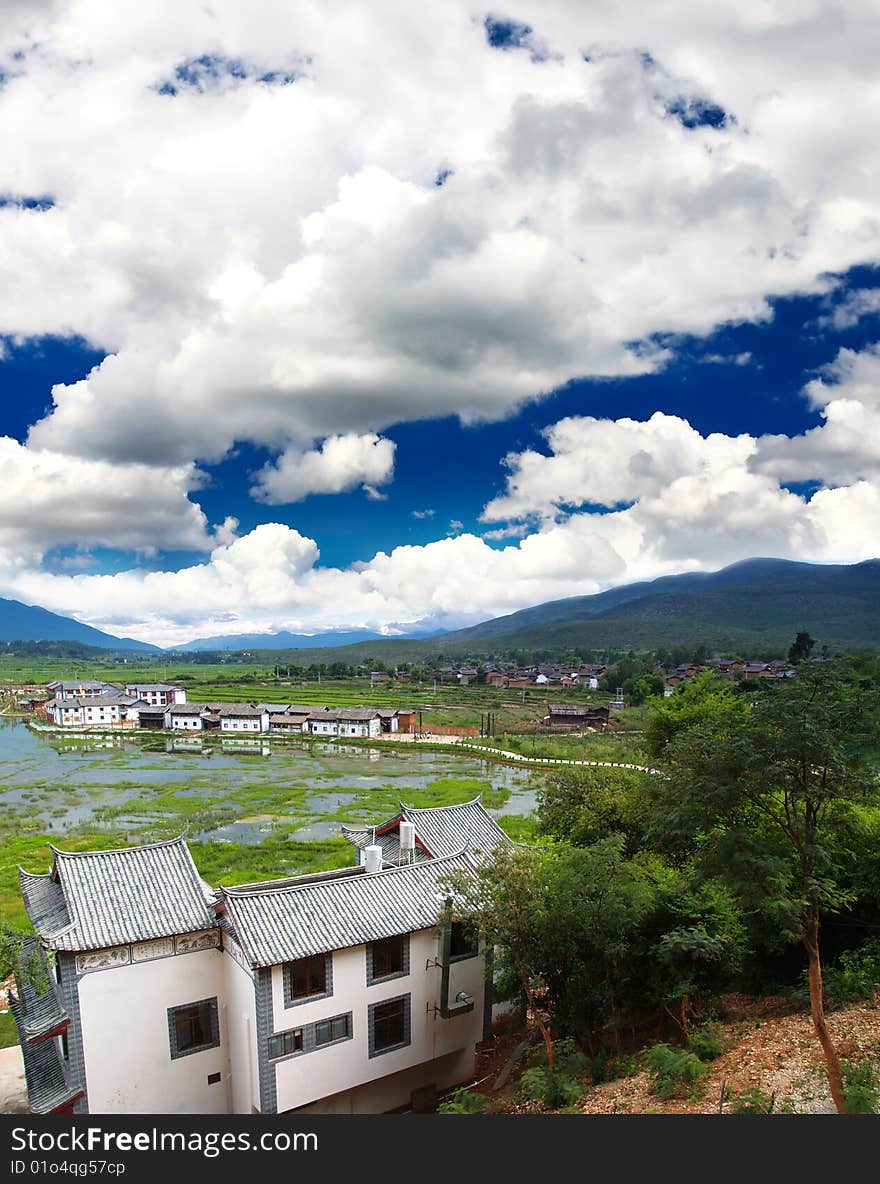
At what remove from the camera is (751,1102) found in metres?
10.9

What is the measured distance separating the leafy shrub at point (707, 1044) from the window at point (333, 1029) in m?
7.28

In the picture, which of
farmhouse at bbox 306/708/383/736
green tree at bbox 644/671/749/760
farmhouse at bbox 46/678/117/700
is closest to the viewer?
green tree at bbox 644/671/749/760

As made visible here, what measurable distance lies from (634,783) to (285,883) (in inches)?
514

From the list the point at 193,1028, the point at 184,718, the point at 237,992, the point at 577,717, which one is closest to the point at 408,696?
the point at 577,717

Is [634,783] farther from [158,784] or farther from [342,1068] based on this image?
[158,784]

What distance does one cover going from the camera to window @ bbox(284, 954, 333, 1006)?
14.7 m

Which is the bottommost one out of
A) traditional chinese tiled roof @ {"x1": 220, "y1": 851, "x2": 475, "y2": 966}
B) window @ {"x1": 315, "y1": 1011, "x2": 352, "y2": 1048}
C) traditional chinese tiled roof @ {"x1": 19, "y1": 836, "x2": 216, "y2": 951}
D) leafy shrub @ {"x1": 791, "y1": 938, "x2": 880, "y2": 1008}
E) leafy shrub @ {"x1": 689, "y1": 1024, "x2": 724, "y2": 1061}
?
window @ {"x1": 315, "y1": 1011, "x2": 352, "y2": 1048}

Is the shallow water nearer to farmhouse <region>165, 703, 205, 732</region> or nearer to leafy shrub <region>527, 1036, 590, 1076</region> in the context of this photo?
farmhouse <region>165, 703, 205, 732</region>

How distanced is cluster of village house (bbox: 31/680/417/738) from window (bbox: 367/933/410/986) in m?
70.2

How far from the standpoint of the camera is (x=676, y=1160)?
25.2 ft

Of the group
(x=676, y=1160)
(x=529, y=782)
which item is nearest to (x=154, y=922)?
(x=676, y=1160)

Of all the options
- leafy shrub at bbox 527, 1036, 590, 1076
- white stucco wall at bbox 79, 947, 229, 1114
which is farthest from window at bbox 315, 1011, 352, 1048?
leafy shrub at bbox 527, 1036, 590, 1076

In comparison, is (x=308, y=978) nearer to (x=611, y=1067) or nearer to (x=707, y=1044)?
(x=611, y=1067)

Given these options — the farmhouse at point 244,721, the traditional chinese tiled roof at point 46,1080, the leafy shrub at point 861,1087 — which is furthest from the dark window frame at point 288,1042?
→ the farmhouse at point 244,721
